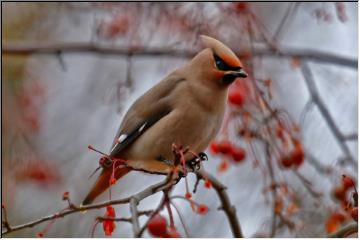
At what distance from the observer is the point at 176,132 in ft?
9.29

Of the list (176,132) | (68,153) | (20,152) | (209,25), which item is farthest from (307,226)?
(68,153)

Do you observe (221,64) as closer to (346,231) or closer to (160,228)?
(346,231)

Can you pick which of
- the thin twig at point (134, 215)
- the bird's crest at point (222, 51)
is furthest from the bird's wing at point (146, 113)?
the thin twig at point (134, 215)

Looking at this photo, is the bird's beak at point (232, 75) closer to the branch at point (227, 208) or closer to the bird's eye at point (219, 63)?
the bird's eye at point (219, 63)

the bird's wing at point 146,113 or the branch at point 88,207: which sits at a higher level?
the bird's wing at point 146,113

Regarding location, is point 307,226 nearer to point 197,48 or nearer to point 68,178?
point 197,48

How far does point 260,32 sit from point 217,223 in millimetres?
1274

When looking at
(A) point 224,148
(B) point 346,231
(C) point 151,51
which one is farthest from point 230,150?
(B) point 346,231

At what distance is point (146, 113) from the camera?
3014 millimetres

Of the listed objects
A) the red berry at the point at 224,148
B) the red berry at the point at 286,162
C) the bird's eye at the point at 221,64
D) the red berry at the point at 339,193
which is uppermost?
the bird's eye at the point at 221,64

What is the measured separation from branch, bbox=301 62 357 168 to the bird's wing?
0.55m

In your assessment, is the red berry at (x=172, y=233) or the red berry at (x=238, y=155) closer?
the red berry at (x=172, y=233)

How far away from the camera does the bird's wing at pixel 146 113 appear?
296 cm

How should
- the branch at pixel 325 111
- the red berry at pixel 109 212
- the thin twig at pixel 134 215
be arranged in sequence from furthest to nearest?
the branch at pixel 325 111
the red berry at pixel 109 212
the thin twig at pixel 134 215
